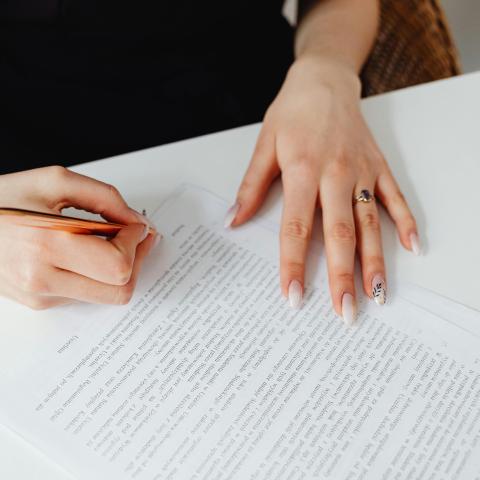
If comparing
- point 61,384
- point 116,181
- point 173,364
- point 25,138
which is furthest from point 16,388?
point 25,138

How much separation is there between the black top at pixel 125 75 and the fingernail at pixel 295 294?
1.60 feet

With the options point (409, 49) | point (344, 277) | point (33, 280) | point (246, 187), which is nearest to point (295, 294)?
point (344, 277)

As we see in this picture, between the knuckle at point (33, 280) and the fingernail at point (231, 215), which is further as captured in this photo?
the fingernail at point (231, 215)

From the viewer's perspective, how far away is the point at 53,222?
22.1 inches

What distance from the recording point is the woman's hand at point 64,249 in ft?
1.88

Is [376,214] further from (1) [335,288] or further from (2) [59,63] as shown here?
(2) [59,63]

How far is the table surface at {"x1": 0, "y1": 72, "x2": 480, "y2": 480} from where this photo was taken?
666mm

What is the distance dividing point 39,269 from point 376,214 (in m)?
0.39

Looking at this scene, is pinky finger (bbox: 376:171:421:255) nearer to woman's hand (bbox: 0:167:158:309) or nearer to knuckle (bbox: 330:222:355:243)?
knuckle (bbox: 330:222:355:243)

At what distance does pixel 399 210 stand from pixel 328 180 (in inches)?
3.6

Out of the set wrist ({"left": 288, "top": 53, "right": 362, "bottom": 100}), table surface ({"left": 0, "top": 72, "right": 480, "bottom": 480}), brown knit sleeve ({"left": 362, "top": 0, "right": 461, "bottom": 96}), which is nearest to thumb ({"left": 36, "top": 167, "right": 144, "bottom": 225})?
table surface ({"left": 0, "top": 72, "right": 480, "bottom": 480})

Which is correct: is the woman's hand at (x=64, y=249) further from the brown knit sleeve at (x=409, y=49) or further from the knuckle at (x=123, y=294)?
the brown knit sleeve at (x=409, y=49)

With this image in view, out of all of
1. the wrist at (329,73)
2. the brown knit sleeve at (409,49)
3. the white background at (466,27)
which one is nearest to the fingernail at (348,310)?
the wrist at (329,73)

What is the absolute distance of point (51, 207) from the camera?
0.63 metres
